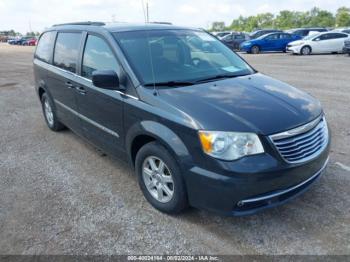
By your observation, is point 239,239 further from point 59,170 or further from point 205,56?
point 59,170

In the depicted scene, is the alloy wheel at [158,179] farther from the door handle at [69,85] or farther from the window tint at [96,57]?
the door handle at [69,85]

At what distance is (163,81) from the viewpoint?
10.6ft

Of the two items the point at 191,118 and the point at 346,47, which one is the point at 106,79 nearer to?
the point at 191,118

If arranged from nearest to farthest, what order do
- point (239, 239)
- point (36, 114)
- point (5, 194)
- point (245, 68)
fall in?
point (239, 239)
point (5, 194)
point (245, 68)
point (36, 114)

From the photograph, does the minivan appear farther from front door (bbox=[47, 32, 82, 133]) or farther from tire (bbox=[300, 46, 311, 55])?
tire (bbox=[300, 46, 311, 55])

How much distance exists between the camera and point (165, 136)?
2.83m

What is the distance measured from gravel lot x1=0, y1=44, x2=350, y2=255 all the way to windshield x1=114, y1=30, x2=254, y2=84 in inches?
54.5

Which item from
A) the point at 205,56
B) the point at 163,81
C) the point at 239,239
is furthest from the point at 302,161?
the point at 205,56

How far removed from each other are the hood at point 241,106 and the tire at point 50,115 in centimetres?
302

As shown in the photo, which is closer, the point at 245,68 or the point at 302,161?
the point at 302,161

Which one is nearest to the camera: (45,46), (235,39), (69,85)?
(69,85)

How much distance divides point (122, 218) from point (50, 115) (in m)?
3.24

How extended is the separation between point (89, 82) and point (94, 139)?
2.42ft

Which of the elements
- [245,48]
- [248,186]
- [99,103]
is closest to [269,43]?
[245,48]
